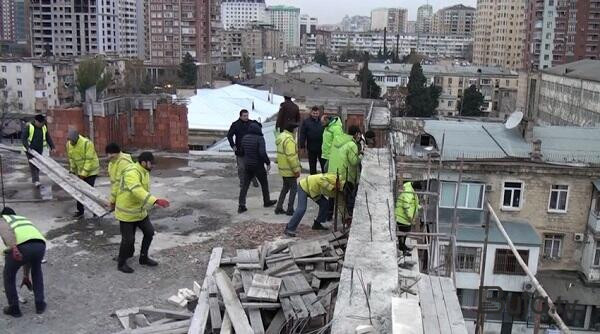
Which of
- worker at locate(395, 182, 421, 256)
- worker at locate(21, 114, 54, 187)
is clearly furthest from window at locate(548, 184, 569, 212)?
worker at locate(21, 114, 54, 187)

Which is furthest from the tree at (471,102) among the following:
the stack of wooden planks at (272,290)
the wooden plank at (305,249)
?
the stack of wooden planks at (272,290)

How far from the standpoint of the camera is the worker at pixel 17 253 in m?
5.42

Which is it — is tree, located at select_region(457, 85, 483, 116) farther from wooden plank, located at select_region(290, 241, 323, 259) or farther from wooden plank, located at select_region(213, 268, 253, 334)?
wooden plank, located at select_region(213, 268, 253, 334)

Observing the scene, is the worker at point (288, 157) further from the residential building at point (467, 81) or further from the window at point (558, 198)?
the residential building at point (467, 81)

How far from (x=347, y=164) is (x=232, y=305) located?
2.92 metres

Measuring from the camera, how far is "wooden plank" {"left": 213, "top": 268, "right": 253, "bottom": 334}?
4.99m

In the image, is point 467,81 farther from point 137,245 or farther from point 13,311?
point 13,311

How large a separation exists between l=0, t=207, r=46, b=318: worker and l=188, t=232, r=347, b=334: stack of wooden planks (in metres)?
1.58

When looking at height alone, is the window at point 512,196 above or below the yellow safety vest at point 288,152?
below

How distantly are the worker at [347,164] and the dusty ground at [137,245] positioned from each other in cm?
81

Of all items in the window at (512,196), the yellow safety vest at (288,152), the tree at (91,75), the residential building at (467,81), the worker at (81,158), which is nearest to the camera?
the yellow safety vest at (288,152)

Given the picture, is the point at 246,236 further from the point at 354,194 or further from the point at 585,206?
the point at 585,206

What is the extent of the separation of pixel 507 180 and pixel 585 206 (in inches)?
125

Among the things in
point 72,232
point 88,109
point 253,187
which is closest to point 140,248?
point 72,232
